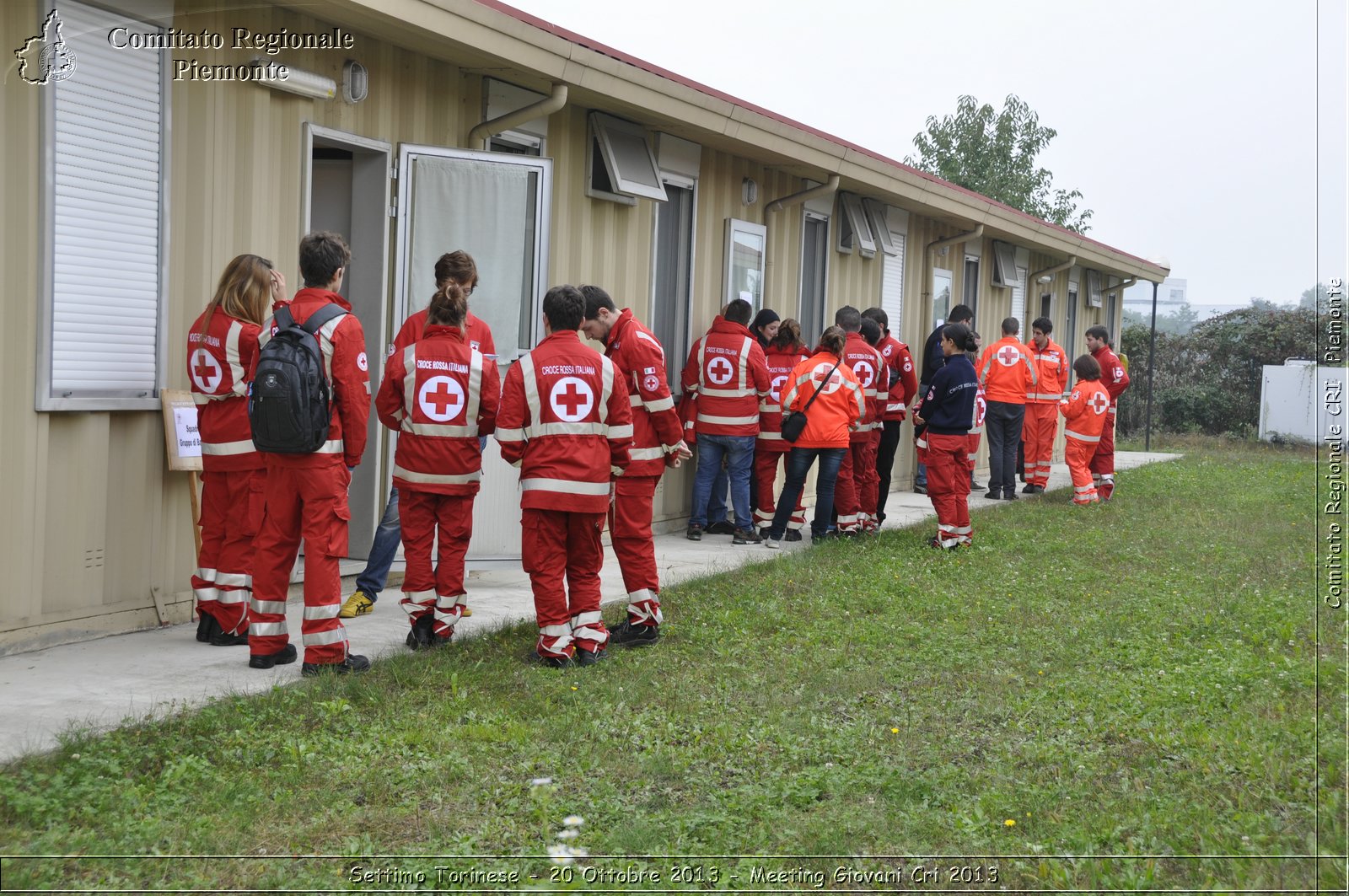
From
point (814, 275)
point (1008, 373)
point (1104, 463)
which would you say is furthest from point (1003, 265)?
point (814, 275)

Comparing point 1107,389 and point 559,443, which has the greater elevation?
point 1107,389

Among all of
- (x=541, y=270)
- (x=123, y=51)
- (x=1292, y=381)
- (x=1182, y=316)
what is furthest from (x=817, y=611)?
(x=1182, y=316)

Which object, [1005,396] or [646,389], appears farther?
[1005,396]

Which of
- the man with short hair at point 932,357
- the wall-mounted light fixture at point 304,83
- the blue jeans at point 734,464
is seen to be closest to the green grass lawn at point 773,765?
the blue jeans at point 734,464

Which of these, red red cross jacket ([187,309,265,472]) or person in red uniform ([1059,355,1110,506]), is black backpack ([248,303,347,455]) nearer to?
red red cross jacket ([187,309,265,472])

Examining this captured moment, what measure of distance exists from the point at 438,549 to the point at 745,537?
482cm

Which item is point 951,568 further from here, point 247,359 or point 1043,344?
point 1043,344

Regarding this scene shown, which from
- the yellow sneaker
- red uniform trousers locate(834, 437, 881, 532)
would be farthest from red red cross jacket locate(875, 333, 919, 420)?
the yellow sneaker

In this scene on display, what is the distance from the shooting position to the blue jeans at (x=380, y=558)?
293 inches

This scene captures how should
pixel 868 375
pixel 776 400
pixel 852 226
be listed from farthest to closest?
pixel 852 226
pixel 868 375
pixel 776 400

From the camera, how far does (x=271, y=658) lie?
6.08 m

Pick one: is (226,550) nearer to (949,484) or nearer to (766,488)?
(766,488)

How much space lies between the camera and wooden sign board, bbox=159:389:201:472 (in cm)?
667

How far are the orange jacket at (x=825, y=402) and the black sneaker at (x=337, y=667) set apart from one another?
5.21m
